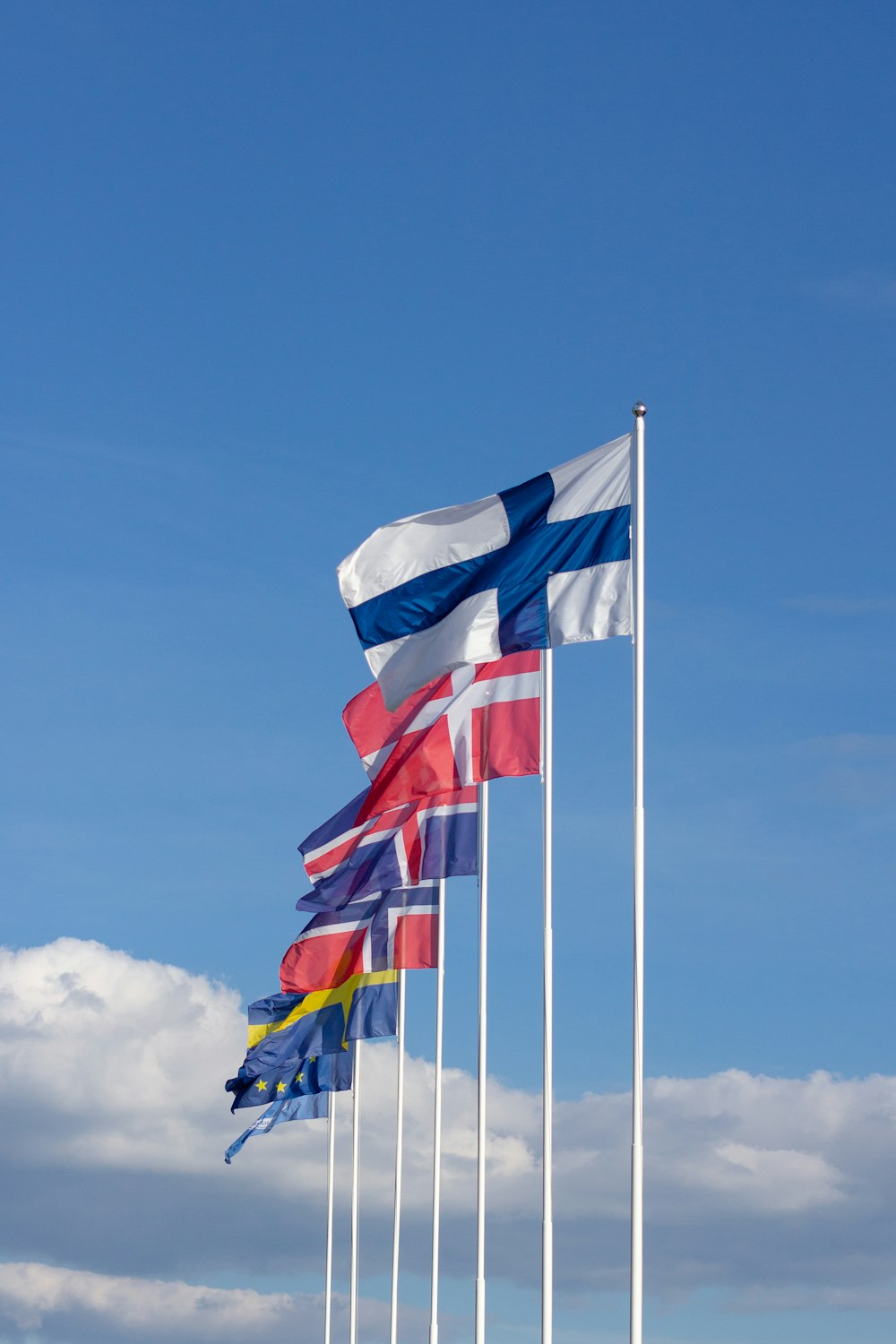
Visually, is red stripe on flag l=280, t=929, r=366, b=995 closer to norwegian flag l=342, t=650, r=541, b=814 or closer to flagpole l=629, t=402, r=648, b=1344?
norwegian flag l=342, t=650, r=541, b=814

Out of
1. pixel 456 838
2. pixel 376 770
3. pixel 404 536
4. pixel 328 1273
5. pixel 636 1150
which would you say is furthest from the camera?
pixel 328 1273

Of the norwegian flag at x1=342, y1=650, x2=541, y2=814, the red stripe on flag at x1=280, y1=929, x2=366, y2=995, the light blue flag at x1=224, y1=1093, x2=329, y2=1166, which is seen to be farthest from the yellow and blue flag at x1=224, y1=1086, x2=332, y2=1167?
the norwegian flag at x1=342, y1=650, x2=541, y2=814

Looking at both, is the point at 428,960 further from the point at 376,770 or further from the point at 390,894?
the point at 376,770

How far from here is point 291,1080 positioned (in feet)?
165

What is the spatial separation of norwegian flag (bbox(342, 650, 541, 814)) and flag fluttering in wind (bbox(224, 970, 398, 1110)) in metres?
13.2

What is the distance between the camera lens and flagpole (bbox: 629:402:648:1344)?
73.2 feet

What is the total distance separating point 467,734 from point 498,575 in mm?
3623

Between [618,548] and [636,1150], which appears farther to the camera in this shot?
[618,548]

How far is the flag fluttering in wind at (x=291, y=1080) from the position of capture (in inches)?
1946

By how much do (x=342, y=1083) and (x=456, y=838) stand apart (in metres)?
19.8

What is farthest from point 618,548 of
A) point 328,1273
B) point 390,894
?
point 328,1273

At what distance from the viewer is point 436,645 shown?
26.0 metres

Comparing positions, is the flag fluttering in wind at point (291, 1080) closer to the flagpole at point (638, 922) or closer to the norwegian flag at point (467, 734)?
the norwegian flag at point (467, 734)

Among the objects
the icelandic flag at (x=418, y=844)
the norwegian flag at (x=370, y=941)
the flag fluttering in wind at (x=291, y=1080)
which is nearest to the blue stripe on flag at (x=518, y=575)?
the icelandic flag at (x=418, y=844)
